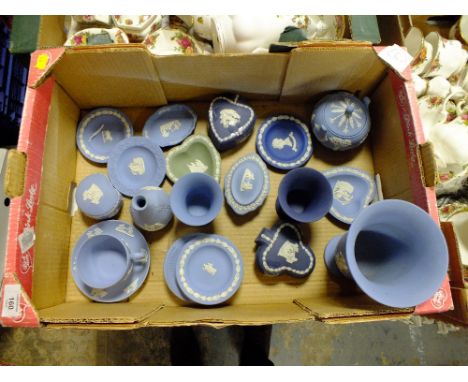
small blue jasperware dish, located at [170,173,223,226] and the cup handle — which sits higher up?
small blue jasperware dish, located at [170,173,223,226]

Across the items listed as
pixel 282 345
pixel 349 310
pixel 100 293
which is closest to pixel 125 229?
pixel 100 293

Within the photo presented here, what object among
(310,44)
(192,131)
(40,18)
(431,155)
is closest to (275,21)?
(310,44)

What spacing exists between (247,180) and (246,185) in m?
0.01

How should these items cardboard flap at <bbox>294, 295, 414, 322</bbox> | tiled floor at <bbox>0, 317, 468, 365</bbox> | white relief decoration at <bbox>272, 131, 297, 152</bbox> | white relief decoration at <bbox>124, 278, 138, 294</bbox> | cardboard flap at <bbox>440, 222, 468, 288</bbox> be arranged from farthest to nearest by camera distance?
1. tiled floor at <bbox>0, 317, 468, 365</bbox>
2. white relief decoration at <bbox>272, 131, 297, 152</bbox>
3. white relief decoration at <bbox>124, 278, 138, 294</bbox>
4. cardboard flap at <bbox>440, 222, 468, 288</bbox>
5. cardboard flap at <bbox>294, 295, 414, 322</bbox>

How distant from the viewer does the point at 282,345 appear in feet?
3.90

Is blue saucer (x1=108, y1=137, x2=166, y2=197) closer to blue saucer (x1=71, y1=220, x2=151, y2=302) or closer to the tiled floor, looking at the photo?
blue saucer (x1=71, y1=220, x2=151, y2=302)

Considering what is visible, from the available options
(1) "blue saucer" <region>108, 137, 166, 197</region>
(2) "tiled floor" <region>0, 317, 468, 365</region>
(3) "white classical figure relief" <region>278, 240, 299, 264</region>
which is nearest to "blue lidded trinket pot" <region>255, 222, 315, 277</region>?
(3) "white classical figure relief" <region>278, 240, 299, 264</region>

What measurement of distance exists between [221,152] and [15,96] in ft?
2.21

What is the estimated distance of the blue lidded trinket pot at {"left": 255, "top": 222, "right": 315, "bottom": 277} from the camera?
853mm

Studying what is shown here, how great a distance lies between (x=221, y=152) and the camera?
97cm

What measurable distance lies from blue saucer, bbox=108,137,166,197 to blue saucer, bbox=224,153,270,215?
→ 0.60ft

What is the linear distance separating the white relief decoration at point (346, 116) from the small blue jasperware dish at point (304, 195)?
171 mm

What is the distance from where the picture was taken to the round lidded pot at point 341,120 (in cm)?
89

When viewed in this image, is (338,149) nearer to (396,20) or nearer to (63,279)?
(396,20)
